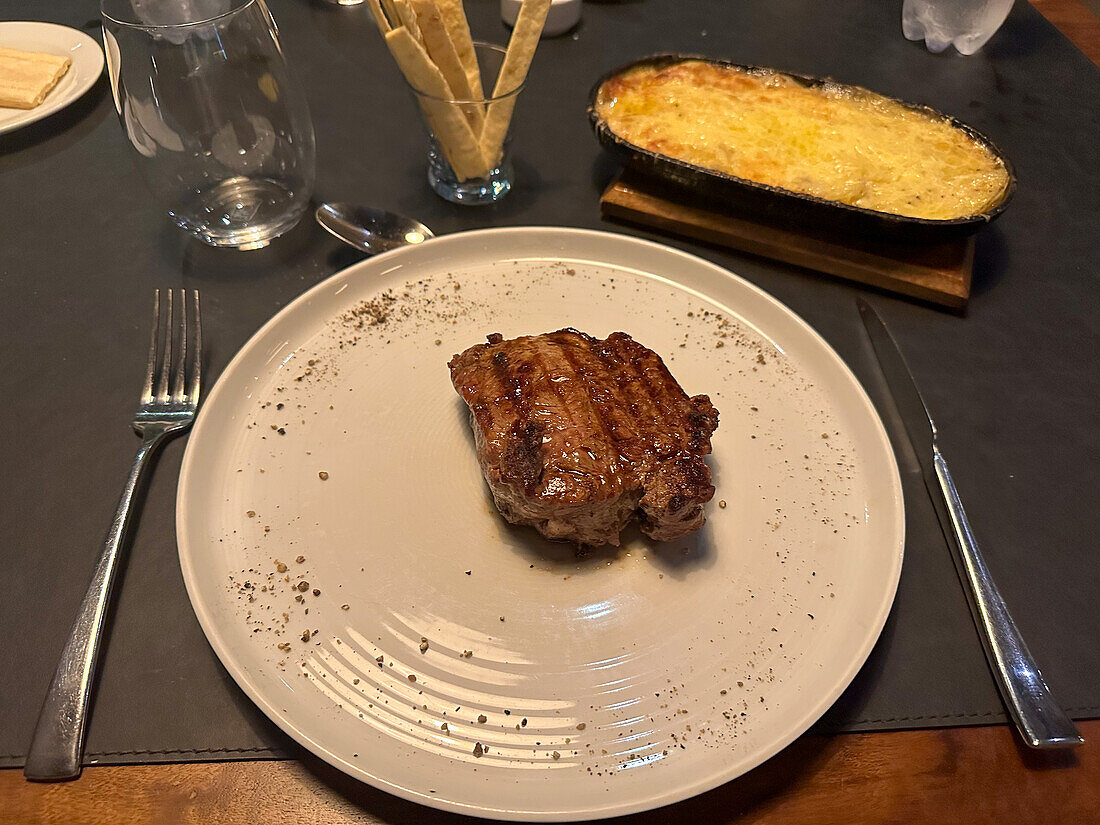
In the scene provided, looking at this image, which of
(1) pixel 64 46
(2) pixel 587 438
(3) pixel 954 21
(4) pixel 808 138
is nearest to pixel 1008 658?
(2) pixel 587 438

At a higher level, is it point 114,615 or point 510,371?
point 510,371

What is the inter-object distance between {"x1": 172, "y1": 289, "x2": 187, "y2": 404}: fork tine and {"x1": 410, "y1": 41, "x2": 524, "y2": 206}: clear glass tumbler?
3.25 ft

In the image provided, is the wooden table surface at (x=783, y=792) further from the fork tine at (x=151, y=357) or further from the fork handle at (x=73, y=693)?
the fork tine at (x=151, y=357)

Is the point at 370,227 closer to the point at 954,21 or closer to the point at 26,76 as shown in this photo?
the point at 26,76

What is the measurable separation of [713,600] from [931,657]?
1.78 ft

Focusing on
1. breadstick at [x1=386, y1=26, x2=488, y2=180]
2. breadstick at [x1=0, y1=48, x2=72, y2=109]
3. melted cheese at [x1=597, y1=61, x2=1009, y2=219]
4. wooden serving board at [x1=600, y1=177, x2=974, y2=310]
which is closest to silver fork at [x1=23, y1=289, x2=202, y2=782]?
breadstick at [x1=386, y1=26, x2=488, y2=180]

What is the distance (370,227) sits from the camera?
2.37 metres

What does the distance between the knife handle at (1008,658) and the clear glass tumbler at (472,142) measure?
1.83 m

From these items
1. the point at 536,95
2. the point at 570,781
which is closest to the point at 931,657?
the point at 570,781

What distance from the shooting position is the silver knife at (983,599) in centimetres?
145

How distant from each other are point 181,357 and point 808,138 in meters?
2.25

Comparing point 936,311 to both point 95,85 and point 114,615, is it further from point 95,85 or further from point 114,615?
point 95,85

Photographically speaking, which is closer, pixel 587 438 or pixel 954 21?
pixel 587 438

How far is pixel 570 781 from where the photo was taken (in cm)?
129
